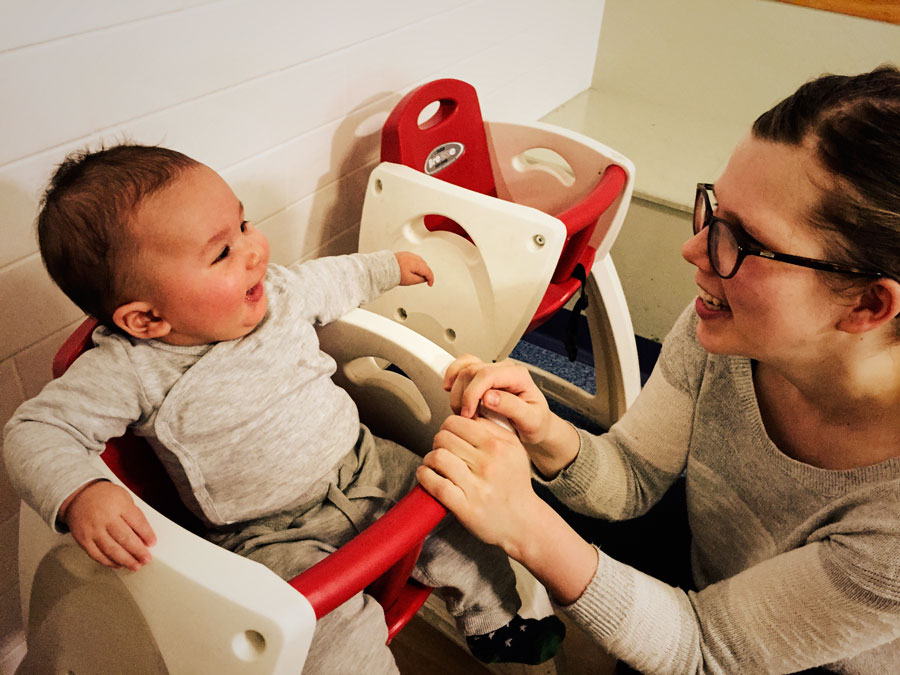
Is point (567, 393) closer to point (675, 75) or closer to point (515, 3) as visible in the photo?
point (515, 3)

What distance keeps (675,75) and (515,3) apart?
0.77 m

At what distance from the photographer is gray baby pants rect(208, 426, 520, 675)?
0.76 meters

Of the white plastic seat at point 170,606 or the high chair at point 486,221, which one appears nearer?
the white plastic seat at point 170,606

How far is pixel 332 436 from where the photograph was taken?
838mm

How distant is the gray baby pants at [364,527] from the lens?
0.76 meters

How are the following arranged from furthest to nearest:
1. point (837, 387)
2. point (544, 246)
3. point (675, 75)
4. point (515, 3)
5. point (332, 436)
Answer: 1. point (675, 75)
2. point (515, 3)
3. point (544, 246)
4. point (332, 436)
5. point (837, 387)

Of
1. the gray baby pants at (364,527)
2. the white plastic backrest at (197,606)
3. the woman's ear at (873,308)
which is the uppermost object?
the woman's ear at (873,308)

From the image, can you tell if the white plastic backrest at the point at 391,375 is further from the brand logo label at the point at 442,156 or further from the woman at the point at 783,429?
the brand logo label at the point at 442,156

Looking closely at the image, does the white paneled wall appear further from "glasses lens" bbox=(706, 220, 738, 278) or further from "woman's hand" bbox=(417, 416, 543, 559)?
"glasses lens" bbox=(706, 220, 738, 278)

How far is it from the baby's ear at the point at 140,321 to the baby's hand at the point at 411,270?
1.20 feet

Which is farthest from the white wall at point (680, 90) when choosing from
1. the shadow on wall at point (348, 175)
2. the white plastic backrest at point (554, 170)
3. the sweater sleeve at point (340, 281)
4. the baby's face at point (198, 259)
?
the baby's face at point (198, 259)

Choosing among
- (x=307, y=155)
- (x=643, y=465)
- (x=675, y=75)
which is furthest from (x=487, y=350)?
(x=675, y=75)

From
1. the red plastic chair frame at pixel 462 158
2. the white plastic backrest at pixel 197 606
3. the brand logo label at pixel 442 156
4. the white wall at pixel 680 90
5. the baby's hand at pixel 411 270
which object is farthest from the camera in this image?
the white wall at pixel 680 90

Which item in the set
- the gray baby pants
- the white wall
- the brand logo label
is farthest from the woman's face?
the white wall
